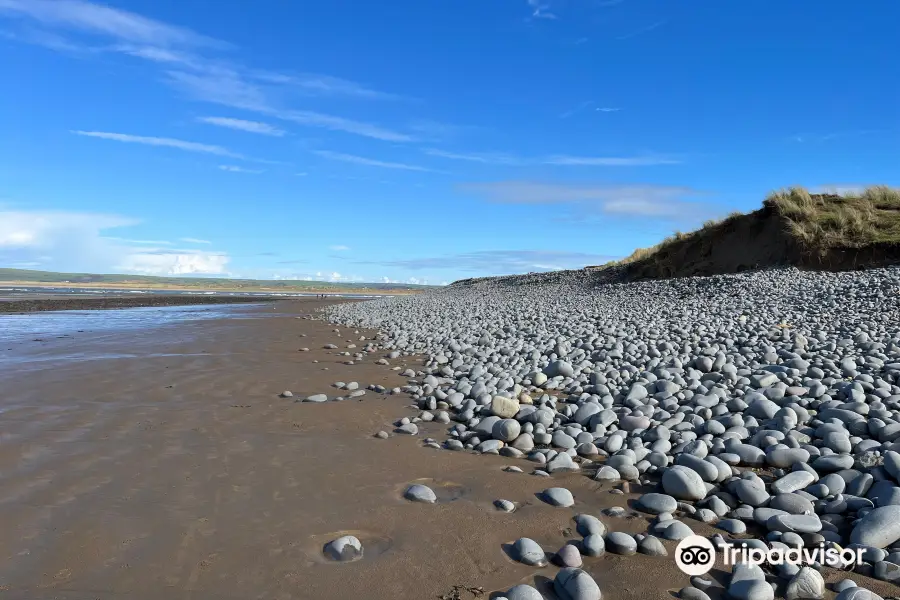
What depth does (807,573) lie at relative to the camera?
6.61ft

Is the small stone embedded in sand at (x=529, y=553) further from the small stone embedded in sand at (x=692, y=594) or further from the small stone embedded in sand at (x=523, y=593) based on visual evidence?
the small stone embedded in sand at (x=692, y=594)

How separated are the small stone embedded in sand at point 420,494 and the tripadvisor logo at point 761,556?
1240 mm

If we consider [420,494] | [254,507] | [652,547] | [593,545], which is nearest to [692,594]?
[652,547]

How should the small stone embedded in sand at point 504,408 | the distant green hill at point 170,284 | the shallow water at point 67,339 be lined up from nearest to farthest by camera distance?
1. the small stone embedded in sand at point 504,408
2. the shallow water at point 67,339
3. the distant green hill at point 170,284

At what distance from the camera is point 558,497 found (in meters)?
2.85

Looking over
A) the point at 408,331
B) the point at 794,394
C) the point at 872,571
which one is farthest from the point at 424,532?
the point at 408,331

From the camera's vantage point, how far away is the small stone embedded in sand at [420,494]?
9.49ft

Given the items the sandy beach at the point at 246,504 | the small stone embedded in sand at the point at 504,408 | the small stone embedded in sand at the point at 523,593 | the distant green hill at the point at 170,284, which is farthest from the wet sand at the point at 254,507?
the distant green hill at the point at 170,284

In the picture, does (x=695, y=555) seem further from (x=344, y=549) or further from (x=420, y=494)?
(x=344, y=549)

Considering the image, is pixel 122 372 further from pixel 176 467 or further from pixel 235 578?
pixel 235 578

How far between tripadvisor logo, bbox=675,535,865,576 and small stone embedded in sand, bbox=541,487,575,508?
61 centimetres

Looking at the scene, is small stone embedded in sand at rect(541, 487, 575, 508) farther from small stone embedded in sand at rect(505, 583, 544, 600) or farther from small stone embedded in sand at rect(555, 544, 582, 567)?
small stone embedded in sand at rect(505, 583, 544, 600)

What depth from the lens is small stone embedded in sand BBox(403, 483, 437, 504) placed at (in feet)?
9.49

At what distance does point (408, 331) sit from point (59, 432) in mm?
6661
